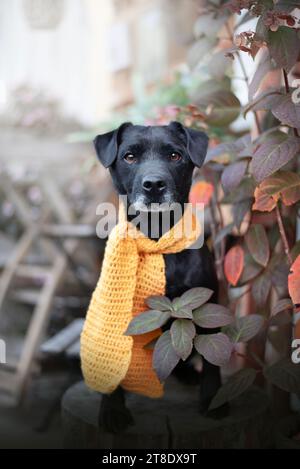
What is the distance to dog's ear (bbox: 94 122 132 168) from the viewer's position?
1629 mm

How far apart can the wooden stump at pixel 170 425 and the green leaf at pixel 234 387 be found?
0.12m

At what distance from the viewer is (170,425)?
165cm

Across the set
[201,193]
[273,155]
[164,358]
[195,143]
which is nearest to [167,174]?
[195,143]

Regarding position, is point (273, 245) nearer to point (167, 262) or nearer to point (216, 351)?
point (167, 262)

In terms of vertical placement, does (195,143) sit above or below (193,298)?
above

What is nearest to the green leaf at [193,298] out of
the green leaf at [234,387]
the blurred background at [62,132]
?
the green leaf at [234,387]

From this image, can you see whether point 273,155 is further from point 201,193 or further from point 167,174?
point 201,193

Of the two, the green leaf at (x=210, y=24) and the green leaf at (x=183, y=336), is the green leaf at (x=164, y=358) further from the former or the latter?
the green leaf at (x=210, y=24)

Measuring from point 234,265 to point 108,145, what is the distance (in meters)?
0.58

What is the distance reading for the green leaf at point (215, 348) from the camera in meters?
1.42

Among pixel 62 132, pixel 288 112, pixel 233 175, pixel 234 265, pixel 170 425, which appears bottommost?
pixel 170 425

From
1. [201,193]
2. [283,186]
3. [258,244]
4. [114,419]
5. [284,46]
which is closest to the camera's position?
[284,46]

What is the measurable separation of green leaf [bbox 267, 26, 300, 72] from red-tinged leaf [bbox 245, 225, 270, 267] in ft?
1.83
